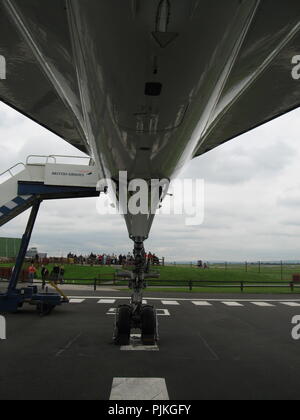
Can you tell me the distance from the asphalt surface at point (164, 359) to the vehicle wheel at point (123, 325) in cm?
25

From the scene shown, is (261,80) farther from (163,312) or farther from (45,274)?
(45,274)

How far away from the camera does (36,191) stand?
41.7 ft

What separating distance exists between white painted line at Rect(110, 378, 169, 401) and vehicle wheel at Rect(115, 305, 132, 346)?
2.24 metres

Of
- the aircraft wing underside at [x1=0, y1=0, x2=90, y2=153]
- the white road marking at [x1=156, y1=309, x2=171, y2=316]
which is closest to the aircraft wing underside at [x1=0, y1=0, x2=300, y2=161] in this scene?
the aircraft wing underside at [x1=0, y1=0, x2=90, y2=153]

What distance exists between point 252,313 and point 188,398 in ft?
31.3

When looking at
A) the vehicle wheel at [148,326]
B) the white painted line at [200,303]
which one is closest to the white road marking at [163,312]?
the white painted line at [200,303]

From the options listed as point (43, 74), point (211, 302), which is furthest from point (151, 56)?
point (211, 302)

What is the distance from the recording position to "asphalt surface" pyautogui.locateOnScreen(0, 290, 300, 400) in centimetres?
504

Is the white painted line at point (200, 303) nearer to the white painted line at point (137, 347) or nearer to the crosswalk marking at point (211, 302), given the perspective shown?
the crosswalk marking at point (211, 302)

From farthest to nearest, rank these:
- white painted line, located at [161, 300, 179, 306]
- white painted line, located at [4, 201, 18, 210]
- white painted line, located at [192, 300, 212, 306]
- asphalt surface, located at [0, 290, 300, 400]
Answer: white painted line, located at [161, 300, 179, 306]
white painted line, located at [192, 300, 212, 306]
white painted line, located at [4, 201, 18, 210]
asphalt surface, located at [0, 290, 300, 400]

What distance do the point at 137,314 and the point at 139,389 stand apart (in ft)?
9.69

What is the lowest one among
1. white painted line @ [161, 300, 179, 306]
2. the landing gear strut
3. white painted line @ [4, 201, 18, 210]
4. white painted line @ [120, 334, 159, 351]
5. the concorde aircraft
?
white painted line @ [120, 334, 159, 351]

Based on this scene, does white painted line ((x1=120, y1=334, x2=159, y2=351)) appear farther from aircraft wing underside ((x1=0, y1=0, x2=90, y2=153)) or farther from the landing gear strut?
aircraft wing underside ((x1=0, y1=0, x2=90, y2=153))

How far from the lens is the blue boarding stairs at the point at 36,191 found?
12.3m
